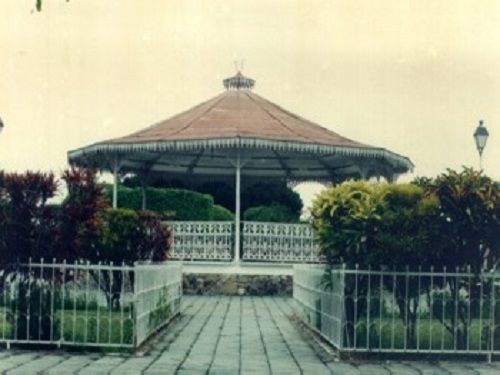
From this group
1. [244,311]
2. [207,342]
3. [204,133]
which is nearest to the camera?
[207,342]

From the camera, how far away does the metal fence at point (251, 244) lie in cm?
A: 2472

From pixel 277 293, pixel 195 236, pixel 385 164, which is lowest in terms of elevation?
pixel 277 293

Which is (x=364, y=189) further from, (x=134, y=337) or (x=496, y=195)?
(x=134, y=337)

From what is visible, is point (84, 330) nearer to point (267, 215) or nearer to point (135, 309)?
point (135, 309)

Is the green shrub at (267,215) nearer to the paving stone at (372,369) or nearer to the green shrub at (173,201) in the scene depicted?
the green shrub at (173,201)

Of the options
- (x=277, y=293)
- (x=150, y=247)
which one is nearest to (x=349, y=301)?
(x=150, y=247)

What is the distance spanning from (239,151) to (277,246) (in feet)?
9.13

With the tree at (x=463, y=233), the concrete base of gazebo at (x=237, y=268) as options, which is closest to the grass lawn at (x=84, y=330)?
the tree at (x=463, y=233)

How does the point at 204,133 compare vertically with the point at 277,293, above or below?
above

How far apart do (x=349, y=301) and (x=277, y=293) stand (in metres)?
13.5

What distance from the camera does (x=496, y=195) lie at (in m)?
11.1

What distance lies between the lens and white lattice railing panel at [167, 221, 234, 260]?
81.4 feet

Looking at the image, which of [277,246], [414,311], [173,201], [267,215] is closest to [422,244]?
[414,311]

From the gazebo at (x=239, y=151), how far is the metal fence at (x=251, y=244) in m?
0.06
